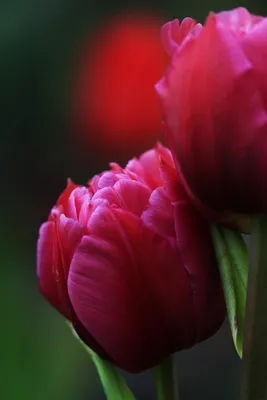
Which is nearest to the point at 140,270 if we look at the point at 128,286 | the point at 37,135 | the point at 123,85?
the point at 128,286

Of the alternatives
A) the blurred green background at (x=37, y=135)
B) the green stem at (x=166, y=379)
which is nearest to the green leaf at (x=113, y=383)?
the green stem at (x=166, y=379)

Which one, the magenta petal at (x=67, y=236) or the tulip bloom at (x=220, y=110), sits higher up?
the tulip bloom at (x=220, y=110)

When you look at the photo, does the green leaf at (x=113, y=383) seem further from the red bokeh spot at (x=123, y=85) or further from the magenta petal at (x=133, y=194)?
the red bokeh spot at (x=123, y=85)

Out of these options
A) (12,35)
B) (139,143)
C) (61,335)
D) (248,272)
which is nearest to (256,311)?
(248,272)

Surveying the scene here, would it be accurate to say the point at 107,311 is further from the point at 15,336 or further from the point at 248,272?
the point at 15,336

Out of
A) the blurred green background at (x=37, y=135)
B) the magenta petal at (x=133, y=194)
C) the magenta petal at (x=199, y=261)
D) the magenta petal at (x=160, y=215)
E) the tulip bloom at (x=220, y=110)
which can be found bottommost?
the blurred green background at (x=37, y=135)

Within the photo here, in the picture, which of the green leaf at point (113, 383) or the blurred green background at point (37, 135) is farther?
the blurred green background at point (37, 135)

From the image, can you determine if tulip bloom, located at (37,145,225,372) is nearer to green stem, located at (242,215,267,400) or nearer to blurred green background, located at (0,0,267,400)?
green stem, located at (242,215,267,400)

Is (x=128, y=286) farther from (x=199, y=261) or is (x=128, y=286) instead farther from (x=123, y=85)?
(x=123, y=85)

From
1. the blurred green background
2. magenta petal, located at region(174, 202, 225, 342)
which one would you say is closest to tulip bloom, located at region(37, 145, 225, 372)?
magenta petal, located at region(174, 202, 225, 342)
